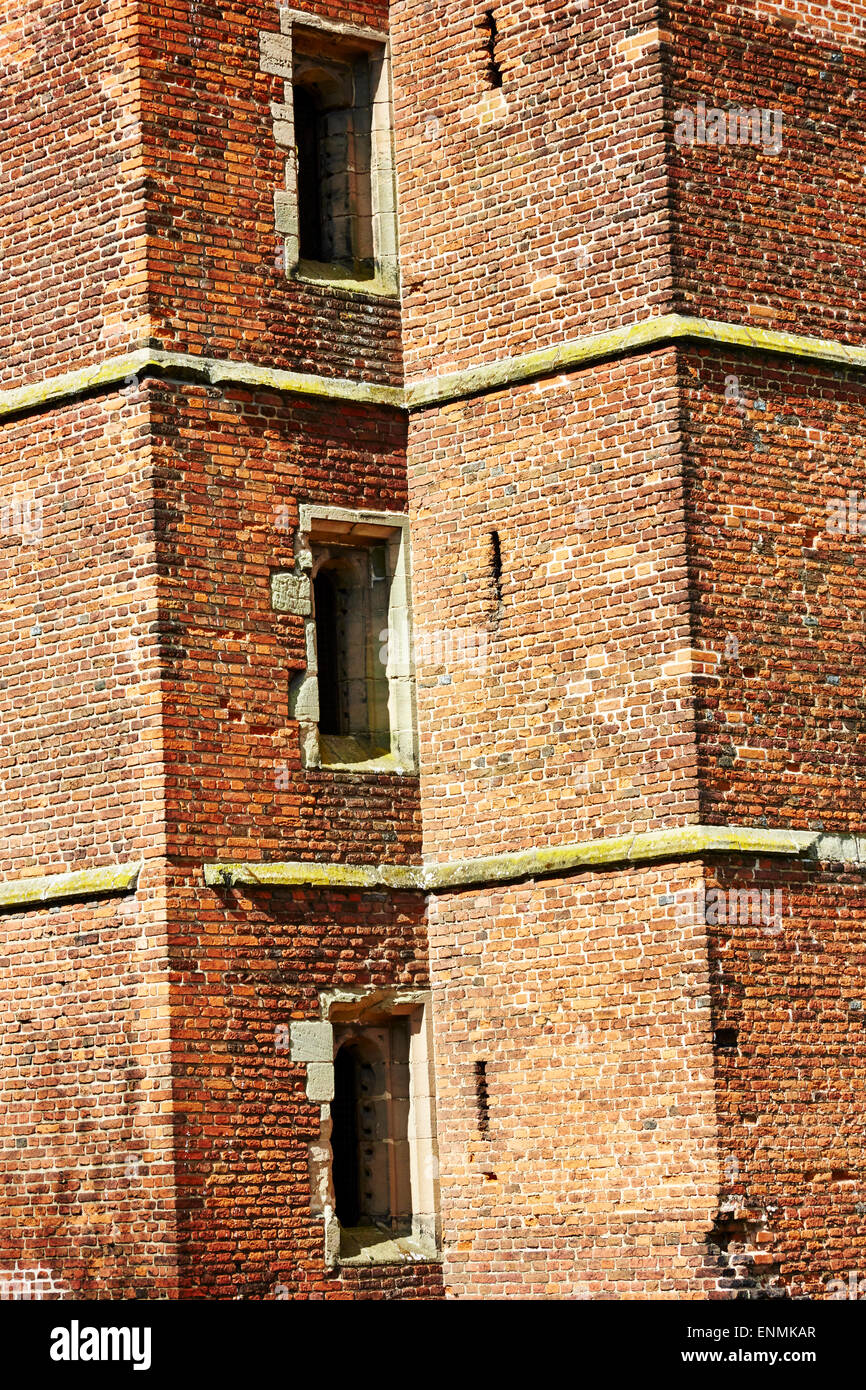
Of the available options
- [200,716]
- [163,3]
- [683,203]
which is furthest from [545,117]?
[200,716]

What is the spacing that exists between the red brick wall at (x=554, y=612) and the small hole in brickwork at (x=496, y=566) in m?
0.03

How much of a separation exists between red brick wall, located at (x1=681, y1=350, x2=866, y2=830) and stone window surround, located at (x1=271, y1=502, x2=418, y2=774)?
89.0 inches

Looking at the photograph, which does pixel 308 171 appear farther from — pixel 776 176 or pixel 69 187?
pixel 776 176

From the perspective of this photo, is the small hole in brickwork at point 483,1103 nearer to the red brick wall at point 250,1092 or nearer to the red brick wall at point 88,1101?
the red brick wall at point 250,1092

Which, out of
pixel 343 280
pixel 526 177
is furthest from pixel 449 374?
pixel 526 177

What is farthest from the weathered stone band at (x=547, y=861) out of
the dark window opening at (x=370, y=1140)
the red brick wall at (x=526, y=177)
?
the red brick wall at (x=526, y=177)

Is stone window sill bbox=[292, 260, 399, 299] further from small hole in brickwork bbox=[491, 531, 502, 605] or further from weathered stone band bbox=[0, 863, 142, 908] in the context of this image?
weathered stone band bbox=[0, 863, 142, 908]

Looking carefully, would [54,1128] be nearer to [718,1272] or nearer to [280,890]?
[280,890]

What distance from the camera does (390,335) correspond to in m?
17.1

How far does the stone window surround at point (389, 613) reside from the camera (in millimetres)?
16156

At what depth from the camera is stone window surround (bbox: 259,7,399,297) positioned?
1666 cm

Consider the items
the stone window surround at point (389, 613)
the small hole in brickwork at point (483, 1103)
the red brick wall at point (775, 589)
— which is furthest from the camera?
the stone window surround at point (389, 613)

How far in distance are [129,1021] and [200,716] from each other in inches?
70.8

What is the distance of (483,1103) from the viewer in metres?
16.1
